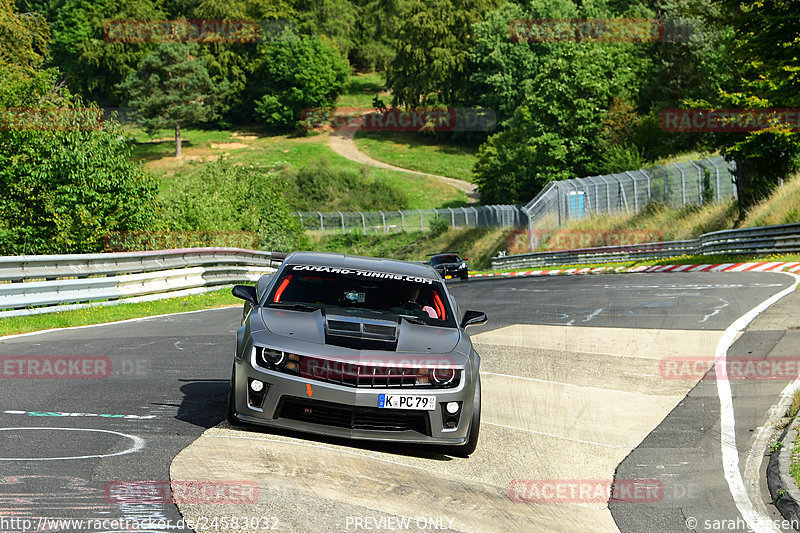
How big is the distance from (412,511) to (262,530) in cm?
104

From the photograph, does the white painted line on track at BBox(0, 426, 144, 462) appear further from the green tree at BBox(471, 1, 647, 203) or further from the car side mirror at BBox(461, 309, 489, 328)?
the green tree at BBox(471, 1, 647, 203)

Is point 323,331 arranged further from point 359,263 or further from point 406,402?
point 359,263

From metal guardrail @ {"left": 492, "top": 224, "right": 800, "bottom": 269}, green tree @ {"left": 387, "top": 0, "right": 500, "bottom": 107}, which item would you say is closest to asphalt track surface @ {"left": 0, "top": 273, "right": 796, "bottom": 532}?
metal guardrail @ {"left": 492, "top": 224, "right": 800, "bottom": 269}

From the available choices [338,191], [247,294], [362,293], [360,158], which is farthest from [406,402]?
[360,158]

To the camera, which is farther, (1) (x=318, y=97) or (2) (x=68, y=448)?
(1) (x=318, y=97)

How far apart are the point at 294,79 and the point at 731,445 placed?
373ft

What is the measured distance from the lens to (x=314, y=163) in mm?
93312

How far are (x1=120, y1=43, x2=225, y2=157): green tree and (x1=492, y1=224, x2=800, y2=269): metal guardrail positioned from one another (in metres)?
63.5

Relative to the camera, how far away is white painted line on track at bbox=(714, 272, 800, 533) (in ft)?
19.7

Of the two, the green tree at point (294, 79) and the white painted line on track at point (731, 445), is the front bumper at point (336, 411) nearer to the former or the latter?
the white painted line on track at point (731, 445)

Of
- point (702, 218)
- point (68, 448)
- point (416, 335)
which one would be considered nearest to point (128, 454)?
point (68, 448)

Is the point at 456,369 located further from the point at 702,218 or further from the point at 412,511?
the point at 702,218

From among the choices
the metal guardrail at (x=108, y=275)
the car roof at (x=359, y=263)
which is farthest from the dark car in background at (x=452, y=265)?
the car roof at (x=359, y=263)

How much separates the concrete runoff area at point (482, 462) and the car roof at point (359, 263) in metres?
1.55
